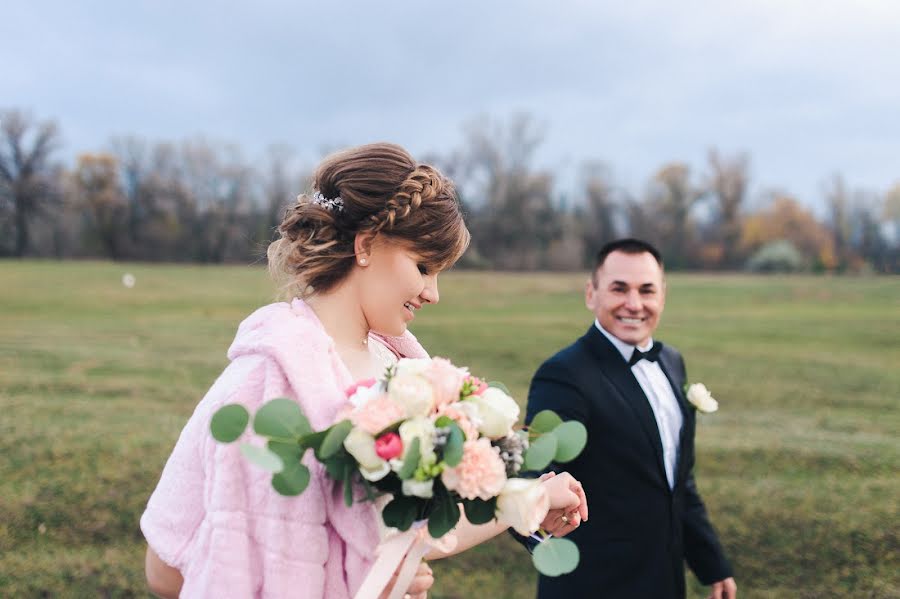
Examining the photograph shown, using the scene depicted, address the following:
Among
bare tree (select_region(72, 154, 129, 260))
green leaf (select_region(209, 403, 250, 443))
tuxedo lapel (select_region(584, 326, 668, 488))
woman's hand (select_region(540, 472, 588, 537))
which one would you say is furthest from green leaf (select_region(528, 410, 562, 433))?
bare tree (select_region(72, 154, 129, 260))

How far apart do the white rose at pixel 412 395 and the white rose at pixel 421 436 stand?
0.09ft

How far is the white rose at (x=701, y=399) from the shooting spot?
3.41 metres

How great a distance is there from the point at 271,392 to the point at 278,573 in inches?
16.6

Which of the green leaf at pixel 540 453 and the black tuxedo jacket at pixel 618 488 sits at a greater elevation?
the green leaf at pixel 540 453

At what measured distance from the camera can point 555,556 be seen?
1735mm

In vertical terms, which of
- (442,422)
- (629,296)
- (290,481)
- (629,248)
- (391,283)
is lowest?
(290,481)

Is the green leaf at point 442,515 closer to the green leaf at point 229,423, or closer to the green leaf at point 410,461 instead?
the green leaf at point 410,461

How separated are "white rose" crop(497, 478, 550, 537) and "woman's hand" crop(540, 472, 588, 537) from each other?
294mm

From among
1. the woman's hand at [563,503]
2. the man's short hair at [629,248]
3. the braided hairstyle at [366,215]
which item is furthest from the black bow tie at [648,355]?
the braided hairstyle at [366,215]

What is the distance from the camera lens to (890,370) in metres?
17.5

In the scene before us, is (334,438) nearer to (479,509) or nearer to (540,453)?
(479,509)

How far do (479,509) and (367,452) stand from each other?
1.12ft

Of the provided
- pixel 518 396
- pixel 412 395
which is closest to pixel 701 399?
pixel 412 395

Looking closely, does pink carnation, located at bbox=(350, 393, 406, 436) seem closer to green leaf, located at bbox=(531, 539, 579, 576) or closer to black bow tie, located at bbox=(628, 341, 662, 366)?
green leaf, located at bbox=(531, 539, 579, 576)
